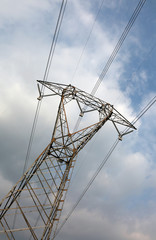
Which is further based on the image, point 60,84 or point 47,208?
point 60,84

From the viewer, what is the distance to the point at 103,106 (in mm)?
16469

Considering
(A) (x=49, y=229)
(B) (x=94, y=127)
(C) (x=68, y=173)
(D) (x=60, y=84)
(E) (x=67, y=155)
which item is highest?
(D) (x=60, y=84)

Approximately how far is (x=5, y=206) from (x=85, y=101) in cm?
973

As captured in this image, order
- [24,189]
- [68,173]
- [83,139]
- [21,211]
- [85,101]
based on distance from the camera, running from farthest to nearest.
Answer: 1. [85,101]
2. [83,139]
3. [68,173]
4. [24,189]
5. [21,211]

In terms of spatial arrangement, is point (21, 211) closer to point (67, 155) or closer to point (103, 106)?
point (67, 155)

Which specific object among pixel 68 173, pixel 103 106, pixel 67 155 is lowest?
pixel 68 173

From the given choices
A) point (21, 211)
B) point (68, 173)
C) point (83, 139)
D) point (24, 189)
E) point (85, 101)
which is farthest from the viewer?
point (85, 101)

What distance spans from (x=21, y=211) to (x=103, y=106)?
9.87m

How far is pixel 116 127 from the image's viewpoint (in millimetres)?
16969

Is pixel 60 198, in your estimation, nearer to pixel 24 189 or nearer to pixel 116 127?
pixel 24 189

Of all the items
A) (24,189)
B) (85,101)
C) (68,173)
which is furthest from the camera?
(85,101)

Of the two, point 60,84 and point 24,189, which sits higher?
point 60,84

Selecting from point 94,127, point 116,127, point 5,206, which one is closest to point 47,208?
point 5,206

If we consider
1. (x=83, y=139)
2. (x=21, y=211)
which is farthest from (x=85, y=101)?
(x=21, y=211)
